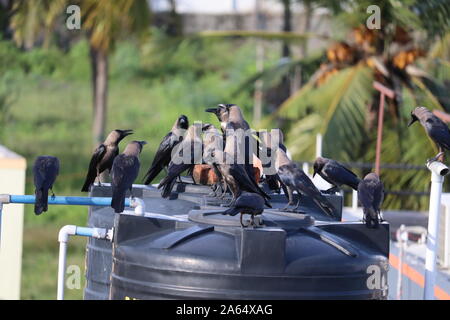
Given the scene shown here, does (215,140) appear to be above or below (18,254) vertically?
above

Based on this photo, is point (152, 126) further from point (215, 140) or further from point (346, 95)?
point (215, 140)

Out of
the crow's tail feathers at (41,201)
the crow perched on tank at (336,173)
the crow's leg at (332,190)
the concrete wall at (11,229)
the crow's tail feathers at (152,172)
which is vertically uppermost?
the crow perched on tank at (336,173)

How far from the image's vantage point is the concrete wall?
1077cm

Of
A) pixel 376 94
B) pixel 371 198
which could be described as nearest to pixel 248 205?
pixel 371 198

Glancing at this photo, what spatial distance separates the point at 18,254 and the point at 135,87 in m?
20.8

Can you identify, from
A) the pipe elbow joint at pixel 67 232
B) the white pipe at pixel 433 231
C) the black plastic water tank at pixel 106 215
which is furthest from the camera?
the black plastic water tank at pixel 106 215

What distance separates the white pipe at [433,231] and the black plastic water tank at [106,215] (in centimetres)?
152

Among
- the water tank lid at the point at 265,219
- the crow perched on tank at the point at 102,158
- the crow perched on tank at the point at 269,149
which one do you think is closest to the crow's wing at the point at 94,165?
the crow perched on tank at the point at 102,158

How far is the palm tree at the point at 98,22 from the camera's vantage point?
1909cm

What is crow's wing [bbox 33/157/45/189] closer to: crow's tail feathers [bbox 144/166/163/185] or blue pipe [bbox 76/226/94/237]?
blue pipe [bbox 76/226/94/237]

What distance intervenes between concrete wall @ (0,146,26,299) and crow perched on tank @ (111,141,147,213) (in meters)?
5.24

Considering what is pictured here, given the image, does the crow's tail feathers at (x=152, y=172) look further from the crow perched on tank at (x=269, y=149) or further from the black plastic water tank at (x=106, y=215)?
the crow perched on tank at (x=269, y=149)
